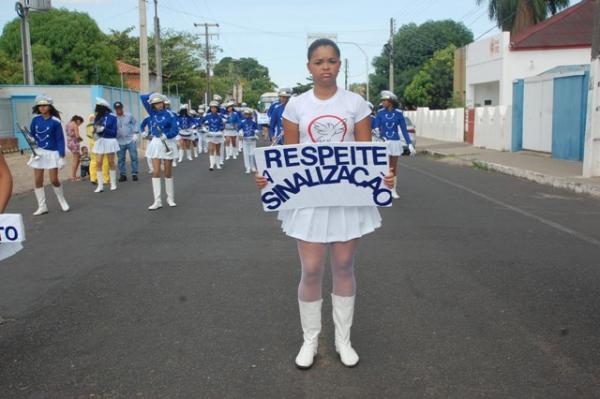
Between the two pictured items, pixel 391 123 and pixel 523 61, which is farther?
pixel 523 61

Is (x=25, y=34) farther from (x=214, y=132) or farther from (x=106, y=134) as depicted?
(x=106, y=134)

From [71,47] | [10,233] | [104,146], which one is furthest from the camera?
[71,47]

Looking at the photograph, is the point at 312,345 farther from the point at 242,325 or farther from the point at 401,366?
the point at 242,325

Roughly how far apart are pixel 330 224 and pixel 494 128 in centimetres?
2456

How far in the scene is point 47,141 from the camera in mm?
10773

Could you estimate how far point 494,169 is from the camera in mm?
18781

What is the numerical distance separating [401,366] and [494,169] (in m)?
15.5

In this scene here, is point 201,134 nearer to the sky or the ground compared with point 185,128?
nearer to the ground

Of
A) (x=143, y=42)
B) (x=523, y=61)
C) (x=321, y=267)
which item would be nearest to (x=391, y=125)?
(x=321, y=267)

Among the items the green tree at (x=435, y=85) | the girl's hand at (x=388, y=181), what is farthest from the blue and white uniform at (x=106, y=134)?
the green tree at (x=435, y=85)

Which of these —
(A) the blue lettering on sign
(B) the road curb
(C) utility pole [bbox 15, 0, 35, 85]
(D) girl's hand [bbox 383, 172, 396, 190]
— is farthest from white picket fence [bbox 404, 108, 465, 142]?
(A) the blue lettering on sign

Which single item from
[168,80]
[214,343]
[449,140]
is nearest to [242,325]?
[214,343]

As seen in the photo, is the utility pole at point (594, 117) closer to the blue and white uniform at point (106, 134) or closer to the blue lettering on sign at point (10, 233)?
the blue and white uniform at point (106, 134)

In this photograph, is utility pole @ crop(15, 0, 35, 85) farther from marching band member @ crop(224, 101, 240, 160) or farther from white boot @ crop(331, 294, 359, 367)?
white boot @ crop(331, 294, 359, 367)
